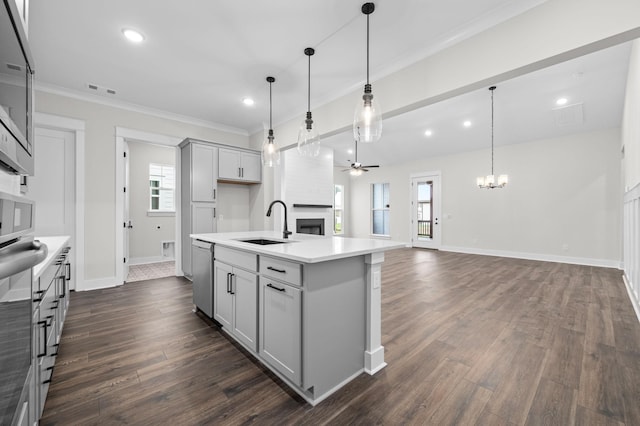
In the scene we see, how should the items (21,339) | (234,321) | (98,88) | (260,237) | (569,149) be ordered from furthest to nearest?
1. (569,149)
2. (98,88)
3. (260,237)
4. (234,321)
5. (21,339)

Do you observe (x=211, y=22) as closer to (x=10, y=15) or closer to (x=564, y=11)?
(x=10, y=15)

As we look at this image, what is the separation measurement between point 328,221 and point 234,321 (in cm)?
478

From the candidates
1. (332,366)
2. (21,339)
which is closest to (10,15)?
(21,339)

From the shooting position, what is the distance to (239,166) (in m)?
5.16

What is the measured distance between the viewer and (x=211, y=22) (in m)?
2.52

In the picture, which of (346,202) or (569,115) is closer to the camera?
(569,115)

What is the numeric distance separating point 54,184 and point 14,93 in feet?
12.9

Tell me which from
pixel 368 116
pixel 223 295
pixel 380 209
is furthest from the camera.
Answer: pixel 380 209

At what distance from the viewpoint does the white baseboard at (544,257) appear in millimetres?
5559

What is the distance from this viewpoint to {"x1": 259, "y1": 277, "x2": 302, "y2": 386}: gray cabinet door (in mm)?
1675

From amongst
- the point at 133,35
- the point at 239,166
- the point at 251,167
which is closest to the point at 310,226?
the point at 251,167

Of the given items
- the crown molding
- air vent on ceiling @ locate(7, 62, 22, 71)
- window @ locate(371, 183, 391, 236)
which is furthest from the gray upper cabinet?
window @ locate(371, 183, 391, 236)

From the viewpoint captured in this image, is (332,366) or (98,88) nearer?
(332,366)

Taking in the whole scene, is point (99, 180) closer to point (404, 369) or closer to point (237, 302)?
point (237, 302)
